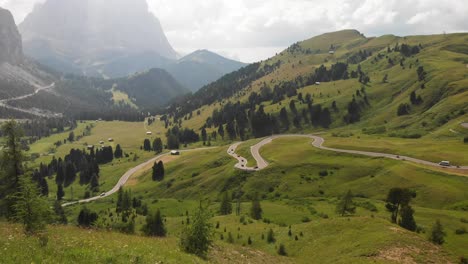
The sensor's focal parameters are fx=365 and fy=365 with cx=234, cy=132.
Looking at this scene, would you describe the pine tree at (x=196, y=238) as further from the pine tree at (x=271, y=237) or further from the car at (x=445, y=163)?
the car at (x=445, y=163)

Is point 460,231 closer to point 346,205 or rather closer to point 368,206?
point 346,205

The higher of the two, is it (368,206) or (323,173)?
(323,173)

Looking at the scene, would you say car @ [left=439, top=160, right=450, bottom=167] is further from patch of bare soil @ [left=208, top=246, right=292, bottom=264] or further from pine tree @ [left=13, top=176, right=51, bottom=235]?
pine tree @ [left=13, top=176, right=51, bottom=235]

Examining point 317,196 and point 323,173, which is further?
point 323,173

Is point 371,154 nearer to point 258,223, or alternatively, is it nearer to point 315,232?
point 258,223

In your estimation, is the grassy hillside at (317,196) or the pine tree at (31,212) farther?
the grassy hillside at (317,196)

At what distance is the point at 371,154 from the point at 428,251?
9144 centimetres

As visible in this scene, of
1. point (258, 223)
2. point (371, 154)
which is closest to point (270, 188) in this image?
point (371, 154)

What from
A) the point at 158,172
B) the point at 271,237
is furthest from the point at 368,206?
the point at 158,172

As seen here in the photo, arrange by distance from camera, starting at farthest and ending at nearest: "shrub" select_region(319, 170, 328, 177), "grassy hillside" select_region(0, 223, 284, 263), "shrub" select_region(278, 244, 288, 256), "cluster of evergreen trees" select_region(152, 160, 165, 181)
→ "cluster of evergreen trees" select_region(152, 160, 165, 181) < "shrub" select_region(319, 170, 328, 177) < "shrub" select_region(278, 244, 288, 256) < "grassy hillside" select_region(0, 223, 284, 263)

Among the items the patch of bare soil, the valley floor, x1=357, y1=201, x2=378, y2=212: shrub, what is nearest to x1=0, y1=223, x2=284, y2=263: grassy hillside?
the valley floor

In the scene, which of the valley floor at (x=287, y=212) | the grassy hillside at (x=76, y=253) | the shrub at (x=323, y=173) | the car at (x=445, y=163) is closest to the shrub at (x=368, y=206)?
the valley floor at (x=287, y=212)

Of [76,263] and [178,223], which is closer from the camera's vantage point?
[76,263]

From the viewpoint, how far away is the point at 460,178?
98.2 meters
